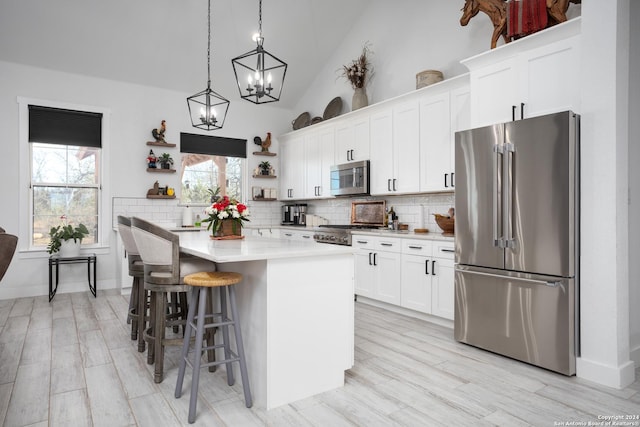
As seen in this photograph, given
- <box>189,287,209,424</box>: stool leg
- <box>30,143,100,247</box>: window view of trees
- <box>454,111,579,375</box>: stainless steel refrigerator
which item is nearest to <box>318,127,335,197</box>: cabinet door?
<box>454,111,579,375</box>: stainless steel refrigerator

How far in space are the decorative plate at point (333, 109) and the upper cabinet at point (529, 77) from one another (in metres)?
2.74

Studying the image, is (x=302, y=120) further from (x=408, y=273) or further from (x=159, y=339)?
(x=159, y=339)

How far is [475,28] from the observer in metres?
4.32

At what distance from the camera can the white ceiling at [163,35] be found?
4.82 m

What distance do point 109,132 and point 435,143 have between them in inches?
177

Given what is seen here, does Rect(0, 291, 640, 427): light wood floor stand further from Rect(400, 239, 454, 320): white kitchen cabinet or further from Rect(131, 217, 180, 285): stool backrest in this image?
Rect(131, 217, 180, 285): stool backrest

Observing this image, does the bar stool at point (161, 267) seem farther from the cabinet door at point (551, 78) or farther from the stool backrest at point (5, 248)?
the cabinet door at point (551, 78)

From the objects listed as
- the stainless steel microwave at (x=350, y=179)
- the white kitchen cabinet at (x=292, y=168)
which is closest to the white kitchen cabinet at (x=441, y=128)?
the stainless steel microwave at (x=350, y=179)

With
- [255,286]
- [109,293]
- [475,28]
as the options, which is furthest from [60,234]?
Result: [475,28]

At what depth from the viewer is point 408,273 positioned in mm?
4215

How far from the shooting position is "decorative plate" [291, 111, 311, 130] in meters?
6.74

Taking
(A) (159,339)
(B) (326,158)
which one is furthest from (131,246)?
(B) (326,158)

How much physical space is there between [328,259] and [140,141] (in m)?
4.55

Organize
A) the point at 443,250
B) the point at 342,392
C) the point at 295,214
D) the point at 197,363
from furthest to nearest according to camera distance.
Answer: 1. the point at 295,214
2. the point at 443,250
3. the point at 342,392
4. the point at 197,363
